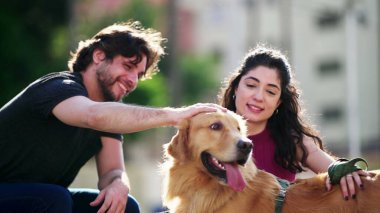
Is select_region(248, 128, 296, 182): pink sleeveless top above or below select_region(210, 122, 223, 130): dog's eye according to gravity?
below

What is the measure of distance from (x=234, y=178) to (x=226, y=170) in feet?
0.32

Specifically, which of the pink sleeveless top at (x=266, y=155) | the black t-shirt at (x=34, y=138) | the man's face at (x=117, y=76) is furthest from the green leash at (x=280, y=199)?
the black t-shirt at (x=34, y=138)

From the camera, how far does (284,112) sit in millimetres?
6641

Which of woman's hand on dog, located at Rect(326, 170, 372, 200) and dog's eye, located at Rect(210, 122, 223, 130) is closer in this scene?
woman's hand on dog, located at Rect(326, 170, 372, 200)

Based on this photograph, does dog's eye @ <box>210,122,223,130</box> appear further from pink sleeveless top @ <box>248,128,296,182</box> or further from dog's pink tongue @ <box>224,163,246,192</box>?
pink sleeveless top @ <box>248,128,296,182</box>

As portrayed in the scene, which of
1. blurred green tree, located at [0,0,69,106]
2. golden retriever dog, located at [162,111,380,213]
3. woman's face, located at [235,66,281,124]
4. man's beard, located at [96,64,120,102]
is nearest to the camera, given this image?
golden retriever dog, located at [162,111,380,213]

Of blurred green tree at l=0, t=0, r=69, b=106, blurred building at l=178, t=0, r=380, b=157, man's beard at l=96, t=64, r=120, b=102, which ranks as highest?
man's beard at l=96, t=64, r=120, b=102

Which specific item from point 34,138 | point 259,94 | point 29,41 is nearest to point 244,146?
point 259,94

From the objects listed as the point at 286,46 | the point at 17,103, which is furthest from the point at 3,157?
the point at 286,46

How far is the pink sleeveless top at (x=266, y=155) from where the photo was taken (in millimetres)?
6512

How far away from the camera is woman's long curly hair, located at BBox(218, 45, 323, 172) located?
6.45 meters

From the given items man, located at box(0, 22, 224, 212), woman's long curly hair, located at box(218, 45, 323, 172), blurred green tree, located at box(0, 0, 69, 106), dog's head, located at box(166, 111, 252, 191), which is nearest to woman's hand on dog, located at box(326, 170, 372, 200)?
dog's head, located at box(166, 111, 252, 191)

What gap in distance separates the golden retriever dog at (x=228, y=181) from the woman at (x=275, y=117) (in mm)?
571

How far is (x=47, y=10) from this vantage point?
32.0 meters
